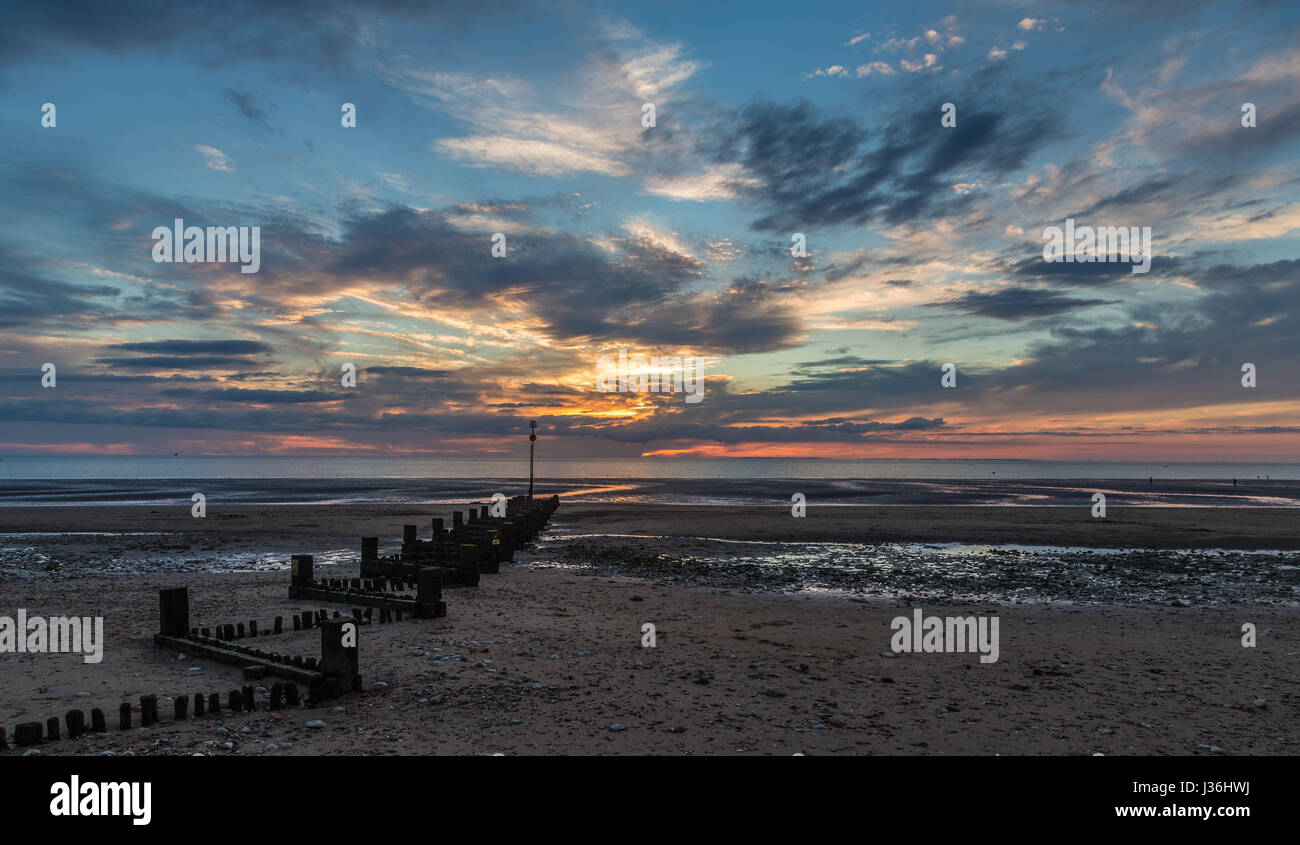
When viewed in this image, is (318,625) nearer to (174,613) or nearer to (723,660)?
(174,613)

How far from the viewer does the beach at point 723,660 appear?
7.53 metres

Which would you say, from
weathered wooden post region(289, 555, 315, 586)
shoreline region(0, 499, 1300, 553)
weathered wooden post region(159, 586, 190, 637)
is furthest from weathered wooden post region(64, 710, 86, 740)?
shoreline region(0, 499, 1300, 553)

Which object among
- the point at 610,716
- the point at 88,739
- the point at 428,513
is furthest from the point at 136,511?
the point at 610,716

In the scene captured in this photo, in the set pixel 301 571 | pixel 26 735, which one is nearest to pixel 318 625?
pixel 301 571

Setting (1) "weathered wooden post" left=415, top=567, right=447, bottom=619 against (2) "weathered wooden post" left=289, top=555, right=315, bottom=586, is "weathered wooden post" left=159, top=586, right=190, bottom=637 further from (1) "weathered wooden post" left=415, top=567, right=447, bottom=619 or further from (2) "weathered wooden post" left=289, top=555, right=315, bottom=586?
(2) "weathered wooden post" left=289, top=555, right=315, bottom=586

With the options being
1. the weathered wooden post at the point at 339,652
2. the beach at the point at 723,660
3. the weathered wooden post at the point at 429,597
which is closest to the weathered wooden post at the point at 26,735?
the beach at the point at 723,660

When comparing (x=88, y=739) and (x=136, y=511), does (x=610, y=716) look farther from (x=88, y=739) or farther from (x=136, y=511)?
(x=136, y=511)

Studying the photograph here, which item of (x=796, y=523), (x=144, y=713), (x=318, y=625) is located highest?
(x=144, y=713)

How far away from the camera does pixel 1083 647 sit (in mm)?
11711

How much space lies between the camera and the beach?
7527 millimetres

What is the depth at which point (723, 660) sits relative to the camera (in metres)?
10.7

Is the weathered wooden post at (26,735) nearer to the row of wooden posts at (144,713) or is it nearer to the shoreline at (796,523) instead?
the row of wooden posts at (144,713)
